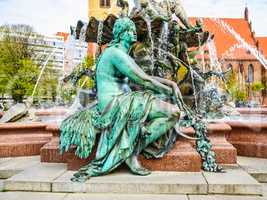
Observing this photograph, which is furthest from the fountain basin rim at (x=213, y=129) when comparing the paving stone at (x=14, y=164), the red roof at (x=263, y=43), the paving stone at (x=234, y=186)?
the red roof at (x=263, y=43)

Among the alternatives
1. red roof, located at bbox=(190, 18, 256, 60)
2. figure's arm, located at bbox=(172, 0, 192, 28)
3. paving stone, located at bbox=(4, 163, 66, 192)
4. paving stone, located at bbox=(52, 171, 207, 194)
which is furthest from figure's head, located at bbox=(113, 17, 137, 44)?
red roof, located at bbox=(190, 18, 256, 60)

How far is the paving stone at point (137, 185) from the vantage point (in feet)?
17.1

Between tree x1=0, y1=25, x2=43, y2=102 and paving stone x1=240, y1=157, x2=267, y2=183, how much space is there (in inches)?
1568

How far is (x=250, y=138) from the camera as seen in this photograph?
7773 mm

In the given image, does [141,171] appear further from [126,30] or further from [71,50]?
[71,50]

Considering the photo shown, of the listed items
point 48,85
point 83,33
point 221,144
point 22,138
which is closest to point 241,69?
point 48,85

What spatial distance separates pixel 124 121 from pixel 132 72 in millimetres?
662

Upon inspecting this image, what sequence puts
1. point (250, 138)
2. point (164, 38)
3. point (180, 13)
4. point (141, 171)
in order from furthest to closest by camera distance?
point (180, 13), point (164, 38), point (250, 138), point (141, 171)

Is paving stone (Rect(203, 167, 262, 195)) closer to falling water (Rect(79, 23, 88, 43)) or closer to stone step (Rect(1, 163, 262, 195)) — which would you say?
stone step (Rect(1, 163, 262, 195))

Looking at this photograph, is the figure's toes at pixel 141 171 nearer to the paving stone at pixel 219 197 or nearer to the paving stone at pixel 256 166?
the paving stone at pixel 219 197

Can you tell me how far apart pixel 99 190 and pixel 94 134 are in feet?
2.68

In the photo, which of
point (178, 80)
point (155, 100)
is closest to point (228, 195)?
point (155, 100)

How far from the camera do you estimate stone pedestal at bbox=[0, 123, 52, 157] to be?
801cm

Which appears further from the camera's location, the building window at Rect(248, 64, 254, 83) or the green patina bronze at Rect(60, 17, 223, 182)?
the building window at Rect(248, 64, 254, 83)
